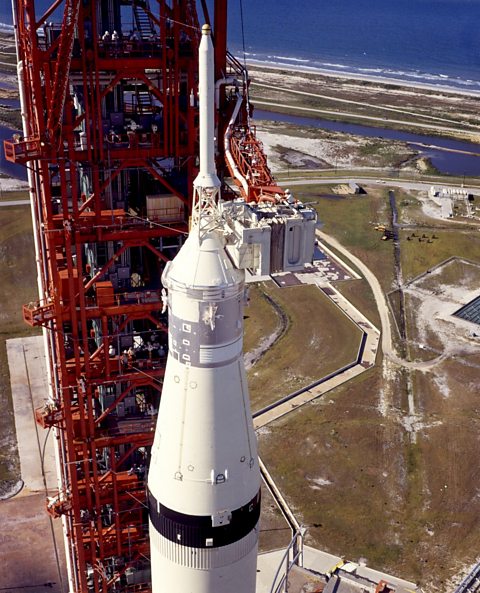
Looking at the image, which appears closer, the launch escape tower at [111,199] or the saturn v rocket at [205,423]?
the saturn v rocket at [205,423]

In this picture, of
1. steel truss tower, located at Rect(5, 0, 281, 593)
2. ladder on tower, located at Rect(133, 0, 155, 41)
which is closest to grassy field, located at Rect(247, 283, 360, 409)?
steel truss tower, located at Rect(5, 0, 281, 593)

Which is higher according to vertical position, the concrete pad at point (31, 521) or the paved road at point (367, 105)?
the paved road at point (367, 105)

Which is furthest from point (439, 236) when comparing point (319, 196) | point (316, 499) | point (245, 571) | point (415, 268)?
point (245, 571)

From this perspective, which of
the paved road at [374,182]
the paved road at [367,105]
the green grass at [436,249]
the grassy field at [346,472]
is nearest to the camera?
the grassy field at [346,472]

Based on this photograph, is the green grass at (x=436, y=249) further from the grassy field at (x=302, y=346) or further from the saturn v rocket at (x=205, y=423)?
the saturn v rocket at (x=205, y=423)

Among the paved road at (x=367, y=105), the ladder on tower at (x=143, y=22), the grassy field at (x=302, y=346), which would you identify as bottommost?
the grassy field at (x=302, y=346)

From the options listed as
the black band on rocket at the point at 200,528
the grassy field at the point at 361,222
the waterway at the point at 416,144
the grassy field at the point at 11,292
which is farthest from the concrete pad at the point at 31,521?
the waterway at the point at 416,144

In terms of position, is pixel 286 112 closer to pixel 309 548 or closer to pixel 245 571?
pixel 309 548
